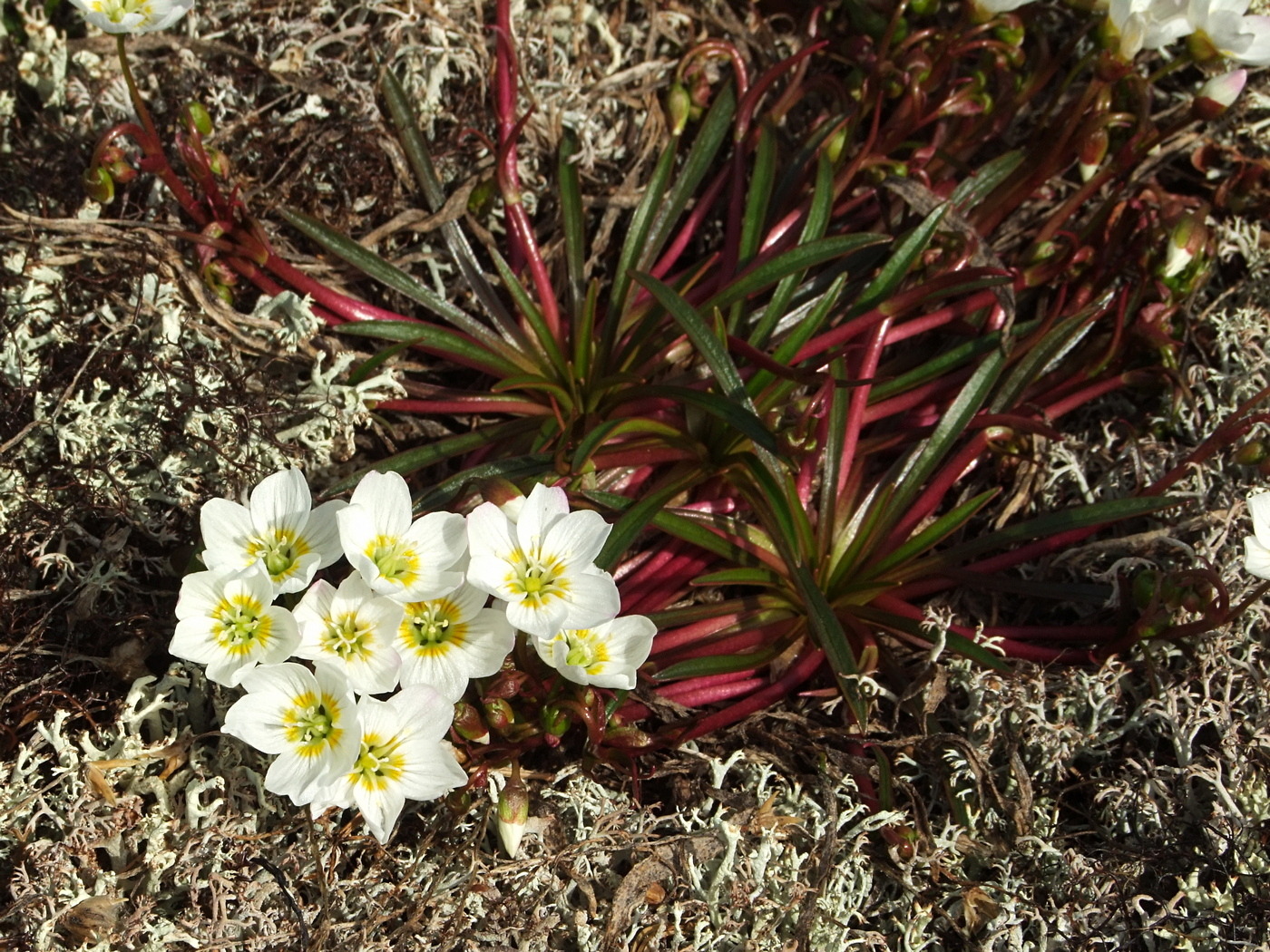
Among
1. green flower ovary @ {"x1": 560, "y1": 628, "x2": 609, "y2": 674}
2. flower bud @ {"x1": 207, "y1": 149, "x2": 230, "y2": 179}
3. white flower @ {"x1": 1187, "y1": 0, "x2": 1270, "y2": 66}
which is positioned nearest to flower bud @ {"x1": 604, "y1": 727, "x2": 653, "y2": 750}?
green flower ovary @ {"x1": 560, "y1": 628, "x2": 609, "y2": 674}

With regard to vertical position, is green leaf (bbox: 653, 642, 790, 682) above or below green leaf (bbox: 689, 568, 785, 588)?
below

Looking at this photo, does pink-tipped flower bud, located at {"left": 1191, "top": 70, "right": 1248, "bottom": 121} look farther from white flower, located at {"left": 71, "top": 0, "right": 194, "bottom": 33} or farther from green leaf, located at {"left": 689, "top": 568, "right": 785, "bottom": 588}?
white flower, located at {"left": 71, "top": 0, "right": 194, "bottom": 33}

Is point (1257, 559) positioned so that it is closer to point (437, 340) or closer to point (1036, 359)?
point (1036, 359)

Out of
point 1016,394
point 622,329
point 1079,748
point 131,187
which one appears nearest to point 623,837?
point 1079,748

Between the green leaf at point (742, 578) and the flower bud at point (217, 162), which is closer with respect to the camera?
the green leaf at point (742, 578)

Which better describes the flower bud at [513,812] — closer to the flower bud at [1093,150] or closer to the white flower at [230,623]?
the white flower at [230,623]

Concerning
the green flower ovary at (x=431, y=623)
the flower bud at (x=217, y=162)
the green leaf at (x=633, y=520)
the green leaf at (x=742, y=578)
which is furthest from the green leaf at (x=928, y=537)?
the flower bud at (x=217, y=162)
